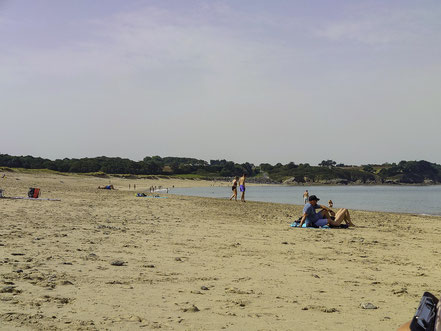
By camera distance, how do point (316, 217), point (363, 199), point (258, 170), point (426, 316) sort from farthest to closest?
point (258, 170) < point (363, 199) < point (316, 217) < point (426, 316)

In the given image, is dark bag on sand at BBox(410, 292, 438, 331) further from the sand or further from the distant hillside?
the distant hillside

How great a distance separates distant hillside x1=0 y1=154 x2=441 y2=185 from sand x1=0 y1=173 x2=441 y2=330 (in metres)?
82.3

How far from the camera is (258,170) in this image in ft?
545

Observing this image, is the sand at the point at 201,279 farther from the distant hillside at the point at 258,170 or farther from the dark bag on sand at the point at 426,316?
the distant hillside at the point at 258,170

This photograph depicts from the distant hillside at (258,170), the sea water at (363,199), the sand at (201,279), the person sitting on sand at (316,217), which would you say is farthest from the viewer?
the distant hillside at (258,170)

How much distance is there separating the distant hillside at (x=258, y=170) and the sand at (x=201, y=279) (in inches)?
3239

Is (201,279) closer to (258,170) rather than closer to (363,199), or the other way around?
(363,199)

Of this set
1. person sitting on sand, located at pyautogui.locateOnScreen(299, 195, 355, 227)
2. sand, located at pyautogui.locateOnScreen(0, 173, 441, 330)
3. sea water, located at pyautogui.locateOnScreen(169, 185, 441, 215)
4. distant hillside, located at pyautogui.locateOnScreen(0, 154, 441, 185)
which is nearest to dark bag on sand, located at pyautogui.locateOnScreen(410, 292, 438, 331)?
sand, located at pyautogui.locateOnScreen(0, 173, 441, 330)

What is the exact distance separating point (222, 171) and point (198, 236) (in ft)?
400

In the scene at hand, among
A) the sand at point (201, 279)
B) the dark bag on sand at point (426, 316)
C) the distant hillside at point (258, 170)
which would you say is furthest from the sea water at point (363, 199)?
the distant hillside at point (258, 170)

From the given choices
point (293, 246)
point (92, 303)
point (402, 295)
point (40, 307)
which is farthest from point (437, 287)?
point (40, 307)

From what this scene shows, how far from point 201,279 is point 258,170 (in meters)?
161

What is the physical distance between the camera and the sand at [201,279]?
4363mm

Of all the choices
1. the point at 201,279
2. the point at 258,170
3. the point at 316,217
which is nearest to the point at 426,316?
the point at 201,279
